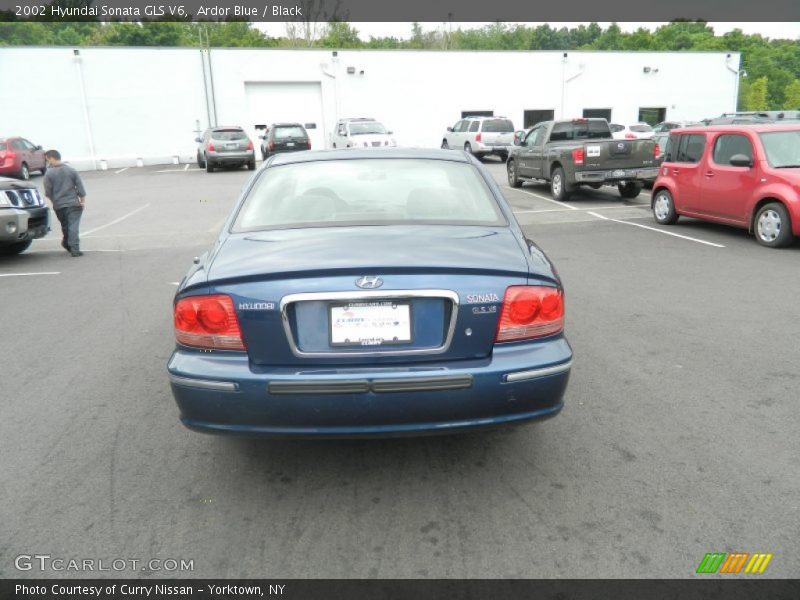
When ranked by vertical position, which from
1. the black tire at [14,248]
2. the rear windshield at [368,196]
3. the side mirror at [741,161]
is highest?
the rear windshield at [368,196]

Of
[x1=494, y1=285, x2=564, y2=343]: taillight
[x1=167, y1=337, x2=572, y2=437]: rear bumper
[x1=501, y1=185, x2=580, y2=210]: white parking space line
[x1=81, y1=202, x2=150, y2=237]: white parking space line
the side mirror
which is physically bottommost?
[x1=501, y1=185, x2=580, y2=210]: white parking space line

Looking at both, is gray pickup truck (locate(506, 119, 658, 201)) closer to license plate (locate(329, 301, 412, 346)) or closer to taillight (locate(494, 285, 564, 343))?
taillight (locate(494, 285, 564, 343))

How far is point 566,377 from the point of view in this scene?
300 cm

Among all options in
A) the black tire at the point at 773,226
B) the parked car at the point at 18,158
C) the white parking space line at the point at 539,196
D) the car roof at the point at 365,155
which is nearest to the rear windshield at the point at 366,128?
the white parking space line at the point at 539,196

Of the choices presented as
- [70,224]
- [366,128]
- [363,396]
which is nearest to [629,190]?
[70,224]

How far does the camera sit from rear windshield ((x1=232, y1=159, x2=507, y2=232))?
3.63m

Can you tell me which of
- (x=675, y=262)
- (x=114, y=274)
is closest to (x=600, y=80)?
(x=675, y=262)

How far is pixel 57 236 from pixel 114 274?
14.8 feet

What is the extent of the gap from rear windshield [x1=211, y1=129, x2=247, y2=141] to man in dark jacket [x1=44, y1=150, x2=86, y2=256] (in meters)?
15.9

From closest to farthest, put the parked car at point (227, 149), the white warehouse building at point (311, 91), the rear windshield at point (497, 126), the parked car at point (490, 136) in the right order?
the parked car at point (227, 149) < the parked car at point (490, 136) < the rear windshield at point (497, 126) < the white warehouse building at point (311, 91)

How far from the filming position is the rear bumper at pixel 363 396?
2752mm

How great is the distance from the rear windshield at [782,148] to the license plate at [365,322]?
8.36 metres

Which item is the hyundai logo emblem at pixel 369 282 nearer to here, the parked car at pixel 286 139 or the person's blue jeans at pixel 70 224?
A: the person's blue jeans at pixel 70 224

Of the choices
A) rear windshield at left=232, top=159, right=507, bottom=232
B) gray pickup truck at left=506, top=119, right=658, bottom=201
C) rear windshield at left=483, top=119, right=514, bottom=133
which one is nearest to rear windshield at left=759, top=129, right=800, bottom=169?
gray pickup truck at left=506, top=119, right=658, bottom=201
